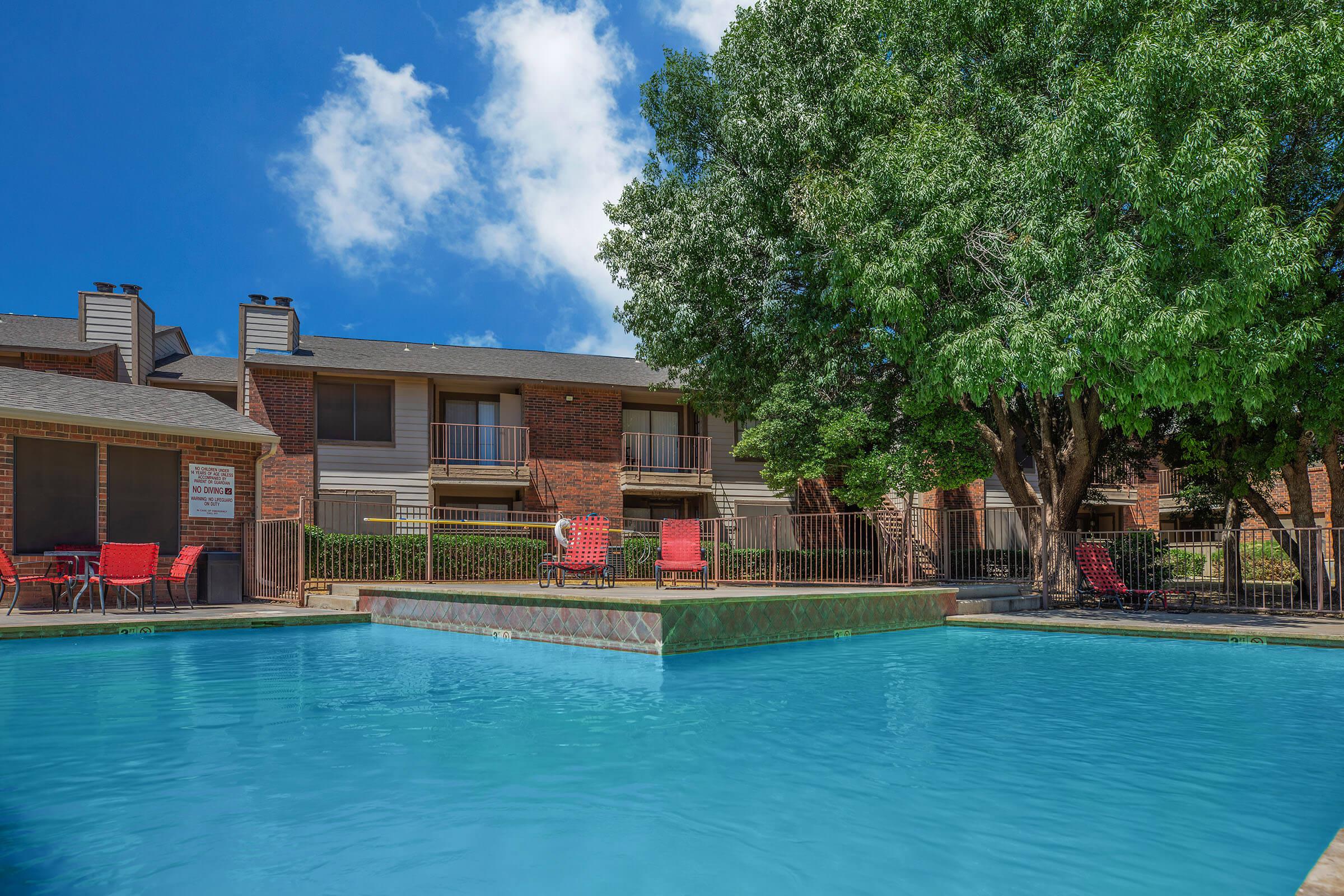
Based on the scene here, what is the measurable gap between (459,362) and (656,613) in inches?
661

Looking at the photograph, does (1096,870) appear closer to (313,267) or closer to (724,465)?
(724,465)

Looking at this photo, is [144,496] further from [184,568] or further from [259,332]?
[259,332]

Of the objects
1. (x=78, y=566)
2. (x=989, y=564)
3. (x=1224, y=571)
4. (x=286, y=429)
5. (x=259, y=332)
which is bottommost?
(x=989, y=564)

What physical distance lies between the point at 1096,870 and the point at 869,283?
34.0 feet

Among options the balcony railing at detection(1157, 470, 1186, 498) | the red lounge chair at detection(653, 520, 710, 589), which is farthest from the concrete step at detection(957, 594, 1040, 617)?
the balcony railing at detection(1157, 470, 1186, 498)

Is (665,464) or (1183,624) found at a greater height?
(665,464)

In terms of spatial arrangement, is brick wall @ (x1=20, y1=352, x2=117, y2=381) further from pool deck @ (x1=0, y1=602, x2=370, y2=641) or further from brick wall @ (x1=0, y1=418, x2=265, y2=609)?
pool deck @ (x1=0, y1=602, x2=370, y2=641)

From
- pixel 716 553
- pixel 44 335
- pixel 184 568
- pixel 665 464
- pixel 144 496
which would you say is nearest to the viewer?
pixel 184 568

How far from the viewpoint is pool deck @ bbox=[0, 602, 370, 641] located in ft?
34.1

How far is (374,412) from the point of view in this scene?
22.3m

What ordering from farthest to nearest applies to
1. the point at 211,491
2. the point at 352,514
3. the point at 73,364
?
the point at 73,364 → the point at 352,514 → the point at 211,491

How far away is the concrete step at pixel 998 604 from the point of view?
13.2 m

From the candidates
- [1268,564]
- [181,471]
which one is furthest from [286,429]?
Result: [1268,564]

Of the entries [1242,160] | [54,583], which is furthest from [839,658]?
[54,583]
